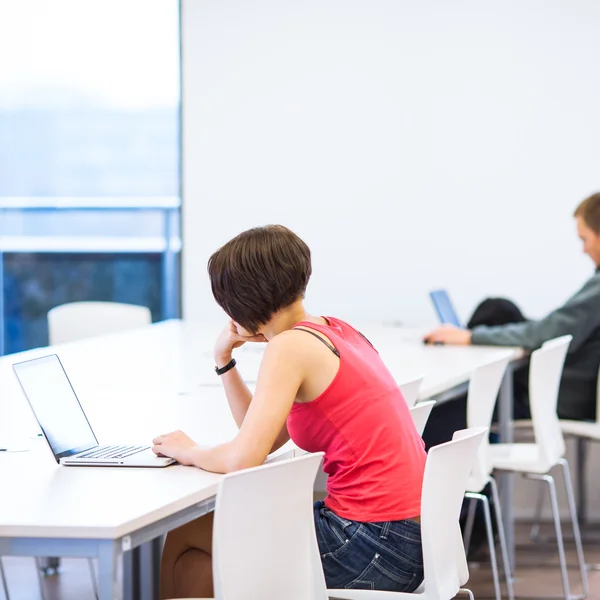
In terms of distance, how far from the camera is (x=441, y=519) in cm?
215

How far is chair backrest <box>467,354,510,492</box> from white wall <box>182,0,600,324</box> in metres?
2.18

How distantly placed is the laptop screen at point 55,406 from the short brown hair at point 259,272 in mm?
387

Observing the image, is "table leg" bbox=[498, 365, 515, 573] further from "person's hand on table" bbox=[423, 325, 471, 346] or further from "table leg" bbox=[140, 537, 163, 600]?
"table leg" bbox=[140, 537, 163, 600]

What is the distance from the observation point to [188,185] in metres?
5.91

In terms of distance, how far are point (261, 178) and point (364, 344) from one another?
356 cm

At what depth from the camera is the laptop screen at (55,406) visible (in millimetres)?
2123

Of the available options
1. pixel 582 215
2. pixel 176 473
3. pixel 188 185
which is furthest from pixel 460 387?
pixel 188 185

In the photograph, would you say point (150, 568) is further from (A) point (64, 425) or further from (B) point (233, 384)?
(A) point (64, 425)

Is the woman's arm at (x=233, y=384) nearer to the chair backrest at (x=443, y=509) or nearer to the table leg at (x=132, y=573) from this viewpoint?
the chair backrest at (x=443, y=509)

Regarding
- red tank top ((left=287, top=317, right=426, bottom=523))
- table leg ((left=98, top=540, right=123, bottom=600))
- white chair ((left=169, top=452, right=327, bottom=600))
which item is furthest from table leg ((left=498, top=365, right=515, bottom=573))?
table leg ((left=98, top=540, right=123, bottom=600))

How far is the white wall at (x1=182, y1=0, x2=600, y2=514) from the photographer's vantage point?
5438mm

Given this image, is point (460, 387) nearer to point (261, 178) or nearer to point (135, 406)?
point (135, 406)

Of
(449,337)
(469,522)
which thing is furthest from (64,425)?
(449,337)

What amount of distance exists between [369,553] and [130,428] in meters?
0.71
